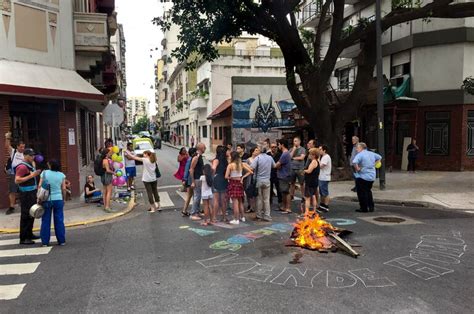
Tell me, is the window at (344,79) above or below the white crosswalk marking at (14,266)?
above

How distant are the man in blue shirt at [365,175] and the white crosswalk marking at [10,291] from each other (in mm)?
7715

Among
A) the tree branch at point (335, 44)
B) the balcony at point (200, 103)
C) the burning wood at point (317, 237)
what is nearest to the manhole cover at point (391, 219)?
the burning wood at point (317, 237)

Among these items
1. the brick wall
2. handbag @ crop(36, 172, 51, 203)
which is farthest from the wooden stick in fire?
the brick wall

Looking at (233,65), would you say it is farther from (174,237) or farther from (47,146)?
(174,237)

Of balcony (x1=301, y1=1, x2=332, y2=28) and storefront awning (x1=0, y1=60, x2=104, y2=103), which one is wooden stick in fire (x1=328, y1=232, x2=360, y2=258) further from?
balcony (x1=301, y1=1, x2=332, y2=28)

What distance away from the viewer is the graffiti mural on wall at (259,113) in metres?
18.6

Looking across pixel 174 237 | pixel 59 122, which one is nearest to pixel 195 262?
pixel 174 237

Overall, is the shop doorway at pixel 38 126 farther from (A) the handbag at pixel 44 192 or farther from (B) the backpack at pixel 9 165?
(A) the handbag at pixel 44 192

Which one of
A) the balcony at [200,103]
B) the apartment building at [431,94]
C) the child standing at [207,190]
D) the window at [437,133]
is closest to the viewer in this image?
the child standing at [207,190]

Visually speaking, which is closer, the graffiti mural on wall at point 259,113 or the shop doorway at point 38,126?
the shop doorway at point 38,126

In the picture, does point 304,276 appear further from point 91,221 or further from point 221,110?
point 221,110

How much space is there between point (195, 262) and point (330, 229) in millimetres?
2538

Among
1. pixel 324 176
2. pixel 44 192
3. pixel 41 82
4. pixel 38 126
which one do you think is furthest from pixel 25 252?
pixel 324 176

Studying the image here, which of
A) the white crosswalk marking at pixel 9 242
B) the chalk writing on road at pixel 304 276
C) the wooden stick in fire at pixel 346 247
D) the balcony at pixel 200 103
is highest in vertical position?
the balcony at pixel 200 103
